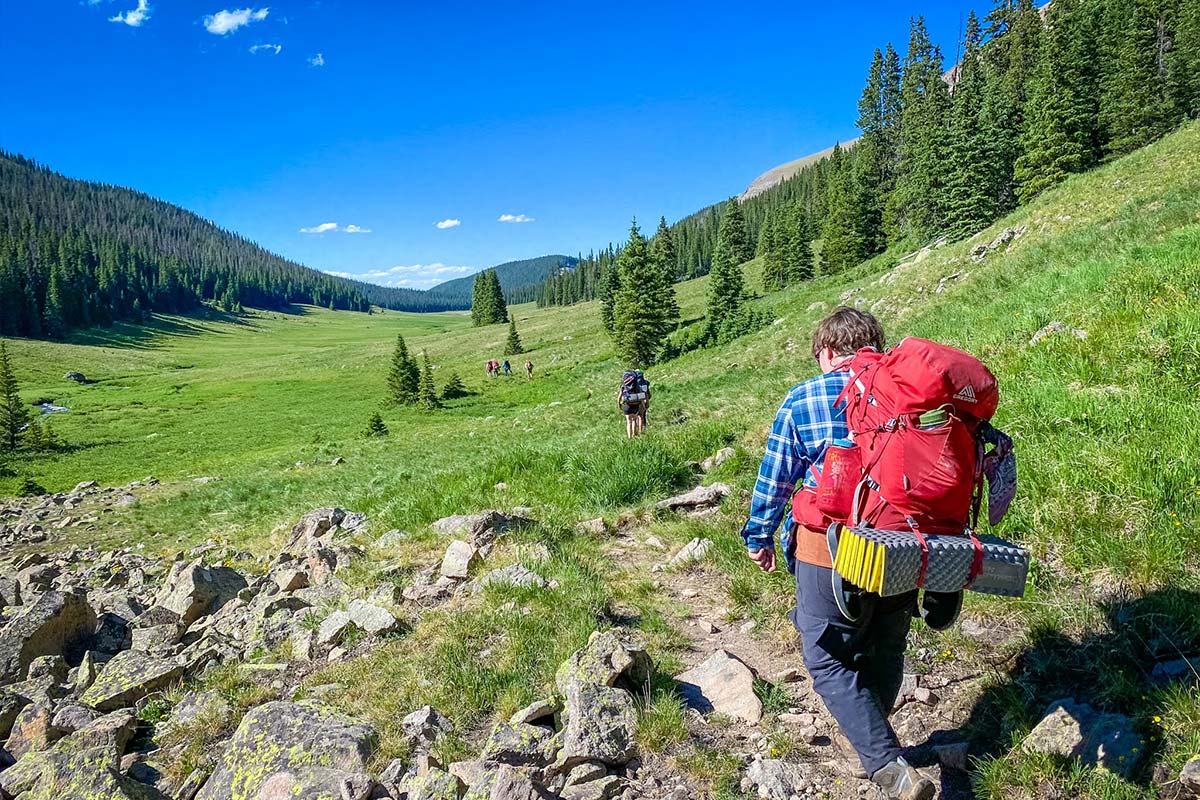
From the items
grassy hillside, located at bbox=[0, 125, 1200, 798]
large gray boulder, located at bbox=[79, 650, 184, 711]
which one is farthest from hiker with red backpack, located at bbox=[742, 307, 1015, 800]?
large gray boulder, located at bbox=[79, 650, 184, 711]

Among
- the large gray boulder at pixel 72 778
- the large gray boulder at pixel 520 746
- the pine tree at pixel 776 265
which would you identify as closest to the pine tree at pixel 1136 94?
the pine tree at pixel 776 265

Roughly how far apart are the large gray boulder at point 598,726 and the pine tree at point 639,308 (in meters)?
38.1

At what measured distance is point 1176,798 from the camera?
100 inches

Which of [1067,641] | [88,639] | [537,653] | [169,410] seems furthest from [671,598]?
[169,410]

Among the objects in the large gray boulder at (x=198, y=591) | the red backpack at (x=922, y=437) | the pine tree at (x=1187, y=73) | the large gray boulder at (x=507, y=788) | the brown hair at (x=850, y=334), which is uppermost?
the pine tree at (x=1187, y=73)

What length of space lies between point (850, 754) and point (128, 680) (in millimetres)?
5847

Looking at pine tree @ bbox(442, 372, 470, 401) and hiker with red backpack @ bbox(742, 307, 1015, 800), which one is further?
pine tree @ bbox(442, 372, 470, 401)

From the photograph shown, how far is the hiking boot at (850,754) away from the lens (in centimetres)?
328

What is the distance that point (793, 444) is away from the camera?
332cm

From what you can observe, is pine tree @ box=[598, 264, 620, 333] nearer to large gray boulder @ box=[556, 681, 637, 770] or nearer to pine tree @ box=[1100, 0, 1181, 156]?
pine tree @ box=[1100, 0, 1181, 156]

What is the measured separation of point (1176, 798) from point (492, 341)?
76.4 meters

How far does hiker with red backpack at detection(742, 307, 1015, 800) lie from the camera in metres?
2.59

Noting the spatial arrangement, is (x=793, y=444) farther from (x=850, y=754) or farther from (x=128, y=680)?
(x=128, y=680)

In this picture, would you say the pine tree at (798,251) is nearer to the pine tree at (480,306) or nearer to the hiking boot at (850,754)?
the pine tree at (480,306)
